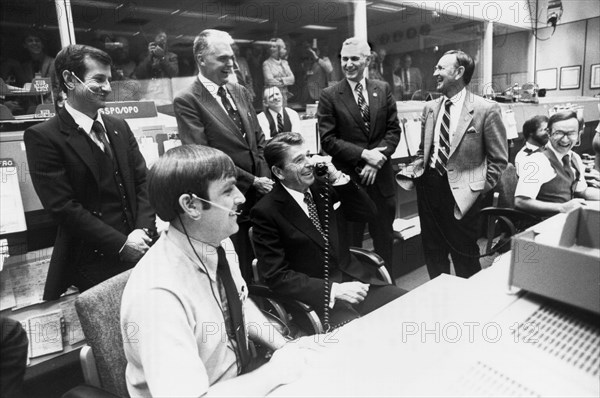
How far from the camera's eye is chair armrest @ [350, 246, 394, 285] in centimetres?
179

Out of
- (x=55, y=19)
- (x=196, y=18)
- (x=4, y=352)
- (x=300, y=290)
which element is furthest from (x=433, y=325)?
(x=196, y=18)

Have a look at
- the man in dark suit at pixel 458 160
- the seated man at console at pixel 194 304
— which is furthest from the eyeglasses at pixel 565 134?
the seated man at console at pixel 194 304

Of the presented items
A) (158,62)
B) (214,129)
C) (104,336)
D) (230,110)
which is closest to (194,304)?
(104,336)

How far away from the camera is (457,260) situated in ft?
7.91

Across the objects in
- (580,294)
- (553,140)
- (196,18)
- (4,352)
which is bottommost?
(4,352)

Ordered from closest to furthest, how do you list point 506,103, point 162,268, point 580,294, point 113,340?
point 580,294, point 162,268, point 113,340, point 506,103

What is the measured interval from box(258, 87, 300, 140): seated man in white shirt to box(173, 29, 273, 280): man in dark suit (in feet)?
3.57

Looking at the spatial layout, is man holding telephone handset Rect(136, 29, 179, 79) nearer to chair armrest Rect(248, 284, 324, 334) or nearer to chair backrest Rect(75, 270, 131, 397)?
chair armrest Rect(248, 284, 324, 334)

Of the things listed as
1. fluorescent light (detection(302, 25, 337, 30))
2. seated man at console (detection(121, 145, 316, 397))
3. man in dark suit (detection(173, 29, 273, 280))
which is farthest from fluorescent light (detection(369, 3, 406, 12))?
seated man at console (detection(121, 145, 316, 397))

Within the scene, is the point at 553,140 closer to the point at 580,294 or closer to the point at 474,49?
the point at 580,294

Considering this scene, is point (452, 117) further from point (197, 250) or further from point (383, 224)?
point (197, 250)

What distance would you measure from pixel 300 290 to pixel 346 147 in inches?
39.2

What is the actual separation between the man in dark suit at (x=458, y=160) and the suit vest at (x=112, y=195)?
64.1 inches

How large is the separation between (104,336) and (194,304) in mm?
277
